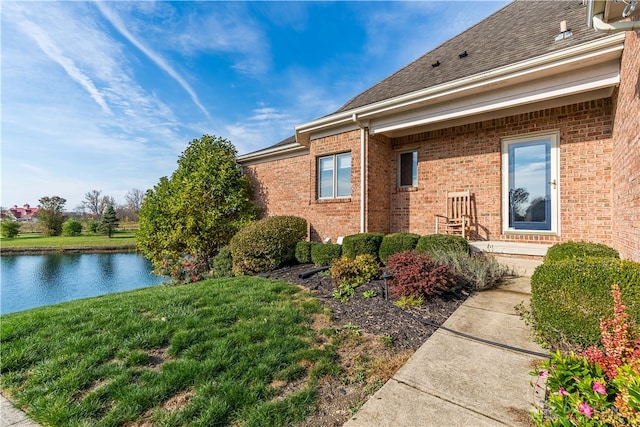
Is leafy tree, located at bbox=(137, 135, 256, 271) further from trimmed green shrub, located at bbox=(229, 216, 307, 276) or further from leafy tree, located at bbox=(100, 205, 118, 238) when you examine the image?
leafy tree, located at bbox=(100, 205, 118, 238)

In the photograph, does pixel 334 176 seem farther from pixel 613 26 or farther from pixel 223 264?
pixel 613 26

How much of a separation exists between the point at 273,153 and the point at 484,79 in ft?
22.2

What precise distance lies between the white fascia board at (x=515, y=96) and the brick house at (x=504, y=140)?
0.06ft

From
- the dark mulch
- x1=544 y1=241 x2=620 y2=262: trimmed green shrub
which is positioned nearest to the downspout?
the dark mulch

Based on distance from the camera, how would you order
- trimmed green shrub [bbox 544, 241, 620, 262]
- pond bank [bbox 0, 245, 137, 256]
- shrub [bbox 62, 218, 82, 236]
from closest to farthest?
trimmed green shrub [bbox 544, 241, 620, 262] → pond bank [bbox 0, 245, 137, 256] → shrub [bbox 62, 218, 82, 236]

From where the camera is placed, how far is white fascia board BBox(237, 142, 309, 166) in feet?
29.4

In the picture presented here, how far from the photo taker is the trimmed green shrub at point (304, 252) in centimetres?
672

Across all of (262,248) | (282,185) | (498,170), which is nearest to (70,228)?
(282,185)

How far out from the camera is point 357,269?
4.68 meters

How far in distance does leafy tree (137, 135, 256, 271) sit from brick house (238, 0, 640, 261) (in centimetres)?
323

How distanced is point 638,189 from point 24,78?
433 inches

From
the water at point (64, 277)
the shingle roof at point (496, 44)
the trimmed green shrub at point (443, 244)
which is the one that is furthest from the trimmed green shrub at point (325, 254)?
the water at point (64, 277)

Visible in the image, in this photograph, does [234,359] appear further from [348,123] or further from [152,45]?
[152,45]

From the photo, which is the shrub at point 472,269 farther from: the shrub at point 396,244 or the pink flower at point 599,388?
the pink flower at point 599,388
